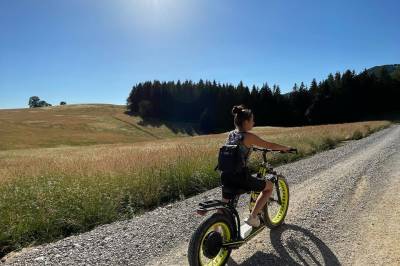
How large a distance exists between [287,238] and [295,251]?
510 mm

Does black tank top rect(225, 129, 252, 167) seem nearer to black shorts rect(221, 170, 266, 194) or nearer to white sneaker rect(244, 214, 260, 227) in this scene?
black shorts rect(221, 170, 266, 194)

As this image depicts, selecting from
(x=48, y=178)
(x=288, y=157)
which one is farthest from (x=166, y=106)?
(x=48, y=178)

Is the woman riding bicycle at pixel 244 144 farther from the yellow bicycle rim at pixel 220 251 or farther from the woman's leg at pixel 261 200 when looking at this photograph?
the yellow bicycle rim at pixel 220 251

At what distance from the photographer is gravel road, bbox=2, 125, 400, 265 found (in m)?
5.36

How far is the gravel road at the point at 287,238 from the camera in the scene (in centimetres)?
536

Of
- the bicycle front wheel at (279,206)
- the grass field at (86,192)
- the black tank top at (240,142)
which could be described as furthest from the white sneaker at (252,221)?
the grass field at (86,192)

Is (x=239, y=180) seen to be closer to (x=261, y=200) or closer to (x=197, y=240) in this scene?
(x=261, y=200)

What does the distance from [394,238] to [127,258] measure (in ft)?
14.2

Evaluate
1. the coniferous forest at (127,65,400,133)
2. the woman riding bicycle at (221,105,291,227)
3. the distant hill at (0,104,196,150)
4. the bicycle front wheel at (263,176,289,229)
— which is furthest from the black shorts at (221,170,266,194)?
the coniferous forest at (127,65,400,133)

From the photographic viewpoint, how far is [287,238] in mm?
6098

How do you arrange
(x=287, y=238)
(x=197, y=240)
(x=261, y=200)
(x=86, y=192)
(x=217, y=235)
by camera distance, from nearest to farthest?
(x=197, y=240) → (x=217, y=235) → (x=261, y=200) → (x=287, y=238) → (x=86, y=192)

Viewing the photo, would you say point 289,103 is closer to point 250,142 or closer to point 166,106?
point 166,106

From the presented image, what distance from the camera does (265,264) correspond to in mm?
5109

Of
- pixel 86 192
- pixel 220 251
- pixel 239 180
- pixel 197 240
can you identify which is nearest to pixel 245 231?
pixel 220 251
